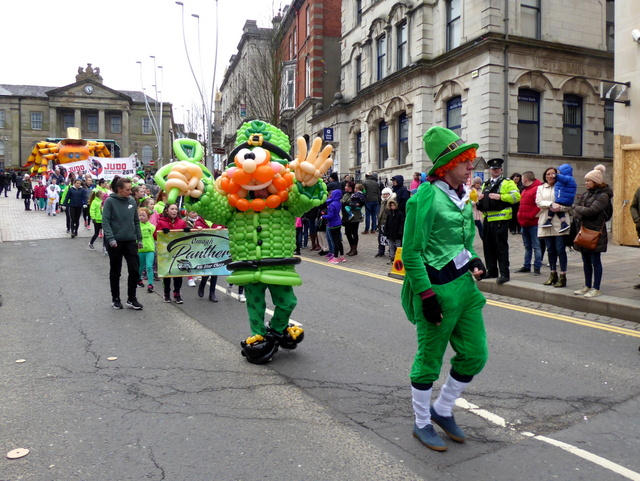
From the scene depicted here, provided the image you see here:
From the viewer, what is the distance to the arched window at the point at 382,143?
2764cm

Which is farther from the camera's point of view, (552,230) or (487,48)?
(487,48)

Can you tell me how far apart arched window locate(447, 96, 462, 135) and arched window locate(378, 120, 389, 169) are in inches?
194

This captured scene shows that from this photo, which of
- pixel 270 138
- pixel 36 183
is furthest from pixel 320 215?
pixel 36 183

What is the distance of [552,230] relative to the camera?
885 cm

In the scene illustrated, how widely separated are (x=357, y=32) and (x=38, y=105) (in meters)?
65.3

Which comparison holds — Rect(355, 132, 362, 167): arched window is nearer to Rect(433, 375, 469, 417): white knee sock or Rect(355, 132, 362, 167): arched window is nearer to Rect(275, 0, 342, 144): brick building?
Rect(275, 0, 342, 144): brick building

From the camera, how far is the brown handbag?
7.80 m

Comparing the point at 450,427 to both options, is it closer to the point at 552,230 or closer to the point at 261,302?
the point at 261,302

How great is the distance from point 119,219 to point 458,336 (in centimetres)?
590

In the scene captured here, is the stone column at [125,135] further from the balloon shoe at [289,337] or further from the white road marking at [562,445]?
the white road marking at [562,445]

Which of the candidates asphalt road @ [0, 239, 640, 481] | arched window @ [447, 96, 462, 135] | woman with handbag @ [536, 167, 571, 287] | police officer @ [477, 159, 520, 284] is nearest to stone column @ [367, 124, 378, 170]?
arched window @ [447, 96, 462, 135]

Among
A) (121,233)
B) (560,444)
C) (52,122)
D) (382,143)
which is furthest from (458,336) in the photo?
(52,122)

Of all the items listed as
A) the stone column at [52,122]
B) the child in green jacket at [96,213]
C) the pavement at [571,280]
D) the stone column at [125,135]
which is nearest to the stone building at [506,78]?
the pavement at [571,280]

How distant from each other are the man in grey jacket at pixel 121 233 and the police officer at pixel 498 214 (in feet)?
18.2
